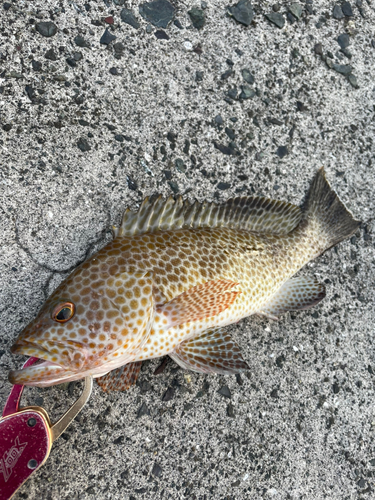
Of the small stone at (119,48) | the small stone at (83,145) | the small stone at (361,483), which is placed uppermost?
the small stone at (119,48)

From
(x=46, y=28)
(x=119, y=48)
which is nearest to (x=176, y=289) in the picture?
(x=119, y=48)

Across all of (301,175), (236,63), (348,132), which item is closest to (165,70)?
(236,63)

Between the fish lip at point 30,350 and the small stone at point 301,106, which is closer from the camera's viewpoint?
the fish lip at point 30,350

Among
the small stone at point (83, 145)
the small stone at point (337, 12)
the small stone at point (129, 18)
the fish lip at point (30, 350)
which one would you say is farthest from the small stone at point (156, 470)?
the small stone at point (337, 12)

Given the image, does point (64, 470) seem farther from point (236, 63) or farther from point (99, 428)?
point (236, 63)

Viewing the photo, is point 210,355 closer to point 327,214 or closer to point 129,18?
point 327,214

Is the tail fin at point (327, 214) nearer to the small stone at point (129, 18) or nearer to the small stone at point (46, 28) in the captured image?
the small stone at point (129, 18)
